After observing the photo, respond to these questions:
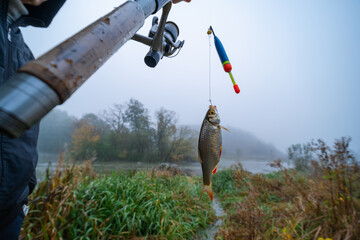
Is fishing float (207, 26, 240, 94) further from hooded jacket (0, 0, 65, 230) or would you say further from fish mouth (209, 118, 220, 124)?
hooded jacket (0, 0, 65, 230)

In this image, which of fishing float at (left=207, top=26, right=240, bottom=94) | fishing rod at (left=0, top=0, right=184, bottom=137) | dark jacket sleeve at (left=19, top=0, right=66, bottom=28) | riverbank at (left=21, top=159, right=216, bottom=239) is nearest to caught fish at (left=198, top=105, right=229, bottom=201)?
fishing float at (left=207, top=26, right=240, bottom=94)

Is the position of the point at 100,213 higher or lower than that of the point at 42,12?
lower

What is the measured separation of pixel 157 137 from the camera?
6496 mm

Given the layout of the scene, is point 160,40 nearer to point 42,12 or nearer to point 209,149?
point 42,12

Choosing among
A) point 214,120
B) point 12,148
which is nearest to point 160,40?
point 214,120

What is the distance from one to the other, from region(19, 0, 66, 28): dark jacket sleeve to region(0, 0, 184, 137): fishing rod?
0.55 metres

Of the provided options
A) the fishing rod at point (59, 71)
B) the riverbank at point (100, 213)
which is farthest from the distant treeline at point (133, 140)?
the fishing rod at point (59, 71)

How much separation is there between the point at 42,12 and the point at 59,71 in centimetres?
80

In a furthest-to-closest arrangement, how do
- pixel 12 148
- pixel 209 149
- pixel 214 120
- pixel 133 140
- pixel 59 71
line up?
pixel 133 140 → pixel 214 120 → pixel 209 149 → pixel 12 148 → pixel 59 71

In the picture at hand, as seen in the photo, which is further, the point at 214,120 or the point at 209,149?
the point at 214,120

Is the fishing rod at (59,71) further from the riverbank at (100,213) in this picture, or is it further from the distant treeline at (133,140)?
the distant treeline at (133,140)

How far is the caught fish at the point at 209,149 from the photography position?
56.1 inches

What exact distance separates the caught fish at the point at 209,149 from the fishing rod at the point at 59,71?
41.6 inches

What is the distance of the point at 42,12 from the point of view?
0.88 m
